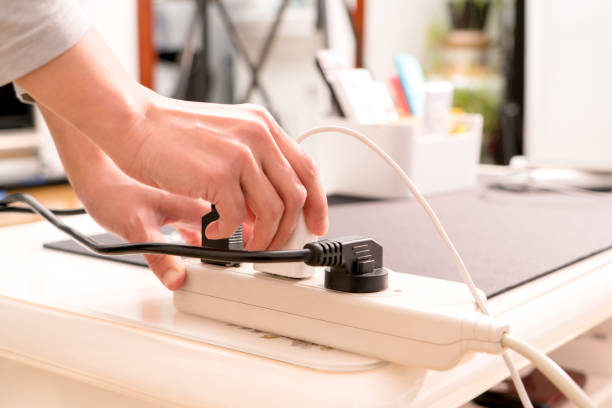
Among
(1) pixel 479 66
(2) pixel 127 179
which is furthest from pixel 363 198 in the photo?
(1) pixel 479 66

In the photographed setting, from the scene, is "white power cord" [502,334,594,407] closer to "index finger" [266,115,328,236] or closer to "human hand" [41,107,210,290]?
"index finger" [266,115,328,236]

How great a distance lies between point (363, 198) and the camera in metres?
1.11

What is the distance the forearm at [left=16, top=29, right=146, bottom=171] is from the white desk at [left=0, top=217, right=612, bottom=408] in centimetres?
13

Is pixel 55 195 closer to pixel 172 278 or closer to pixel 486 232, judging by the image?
pixel 486 232

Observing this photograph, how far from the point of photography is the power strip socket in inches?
16.5

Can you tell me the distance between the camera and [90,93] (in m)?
0.45

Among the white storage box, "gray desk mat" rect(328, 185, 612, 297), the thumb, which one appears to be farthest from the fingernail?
the white storage box

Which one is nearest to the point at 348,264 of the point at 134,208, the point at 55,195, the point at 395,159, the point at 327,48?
the point at 134,208

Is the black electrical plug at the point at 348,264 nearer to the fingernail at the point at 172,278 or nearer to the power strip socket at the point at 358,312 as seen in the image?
the power strip socket at the point at 358,312

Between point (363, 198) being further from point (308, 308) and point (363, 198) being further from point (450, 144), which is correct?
point (308, 308)

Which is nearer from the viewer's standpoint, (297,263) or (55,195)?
(297,263)

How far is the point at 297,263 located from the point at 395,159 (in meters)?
0.64

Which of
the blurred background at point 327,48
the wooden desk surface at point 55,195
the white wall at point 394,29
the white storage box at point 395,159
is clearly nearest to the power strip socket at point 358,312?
the white storage box at point 395,159

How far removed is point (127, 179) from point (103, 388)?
207mm
